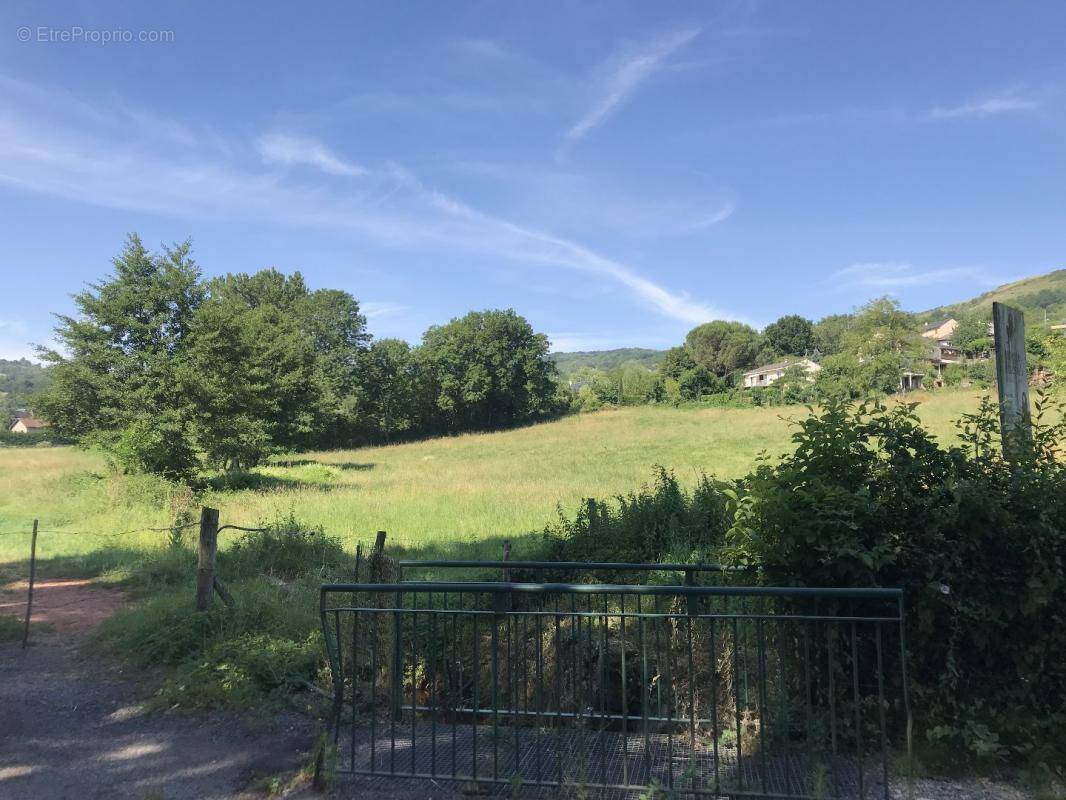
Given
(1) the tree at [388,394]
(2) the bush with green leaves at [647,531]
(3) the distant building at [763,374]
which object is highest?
(3) the distant building at [763,374]

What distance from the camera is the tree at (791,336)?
108 metres

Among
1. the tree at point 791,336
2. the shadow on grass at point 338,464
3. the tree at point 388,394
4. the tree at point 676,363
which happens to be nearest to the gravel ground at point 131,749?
the shadow on grass at point 338,464

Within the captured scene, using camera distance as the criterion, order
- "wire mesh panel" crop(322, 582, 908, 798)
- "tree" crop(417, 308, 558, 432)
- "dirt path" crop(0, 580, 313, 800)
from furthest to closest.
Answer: "tree" crop(417, 308, 558, 432)
"dirt path" crop(0, 580, 313, 800)
"wire mesh panel" crop(322, 582, 908, 798)

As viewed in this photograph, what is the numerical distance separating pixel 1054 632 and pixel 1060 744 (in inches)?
23.8

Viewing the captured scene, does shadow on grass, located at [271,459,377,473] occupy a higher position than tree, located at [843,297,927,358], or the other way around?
tree, located at [843,297,927,358]

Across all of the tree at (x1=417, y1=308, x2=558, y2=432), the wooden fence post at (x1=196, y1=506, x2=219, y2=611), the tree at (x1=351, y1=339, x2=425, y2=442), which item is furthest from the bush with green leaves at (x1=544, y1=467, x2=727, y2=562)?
the tree at (x1=417, y1=308, x2=558, y2=432)

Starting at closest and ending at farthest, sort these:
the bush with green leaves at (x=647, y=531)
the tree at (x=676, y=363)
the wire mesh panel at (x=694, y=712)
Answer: the wire mesh panel at (x=694, y=712) < the bush with green leaves at (x=647, y=531) < the tree at (x=676, y=363)

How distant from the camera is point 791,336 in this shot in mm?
108125

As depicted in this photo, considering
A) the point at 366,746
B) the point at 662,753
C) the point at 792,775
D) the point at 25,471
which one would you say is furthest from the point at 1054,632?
the point at 25,471

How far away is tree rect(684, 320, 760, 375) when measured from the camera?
316 feet

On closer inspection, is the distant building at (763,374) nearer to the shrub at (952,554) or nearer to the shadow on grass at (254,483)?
the shadow on grass at (254,483)

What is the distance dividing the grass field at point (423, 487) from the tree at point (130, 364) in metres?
1.73

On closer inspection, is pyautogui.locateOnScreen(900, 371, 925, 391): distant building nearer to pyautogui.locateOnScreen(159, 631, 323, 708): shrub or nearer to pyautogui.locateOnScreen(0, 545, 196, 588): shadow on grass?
pyautogui.locateOnScreen(0, 545, 196, 588): shadow on grass

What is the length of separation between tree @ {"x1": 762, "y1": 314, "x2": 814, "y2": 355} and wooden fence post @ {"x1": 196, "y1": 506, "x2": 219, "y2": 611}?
108201mm
